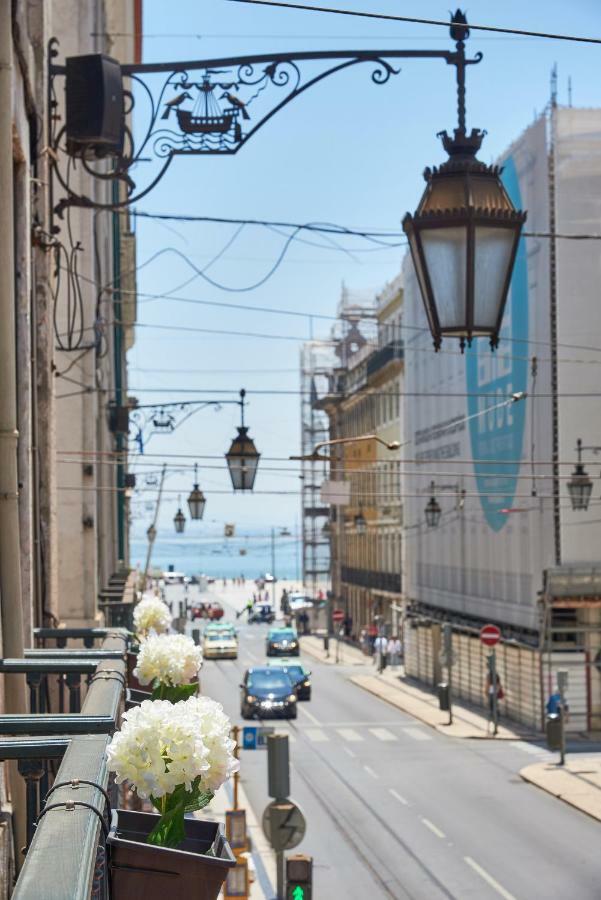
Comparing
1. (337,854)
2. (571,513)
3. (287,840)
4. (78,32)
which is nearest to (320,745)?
(571,513)

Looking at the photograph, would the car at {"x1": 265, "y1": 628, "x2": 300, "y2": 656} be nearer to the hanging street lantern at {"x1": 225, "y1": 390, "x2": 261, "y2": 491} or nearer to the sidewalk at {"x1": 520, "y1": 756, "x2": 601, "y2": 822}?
the sidewalk at {"x1": 520, "y1": 756, "x2": 601, "y2": 822}

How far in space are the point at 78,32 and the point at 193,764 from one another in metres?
17.4

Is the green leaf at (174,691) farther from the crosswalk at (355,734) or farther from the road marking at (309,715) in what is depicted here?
the road marking at (309,715)

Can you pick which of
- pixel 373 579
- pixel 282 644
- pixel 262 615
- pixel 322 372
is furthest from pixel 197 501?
pixel 262 615

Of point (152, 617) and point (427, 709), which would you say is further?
point (427, 709)

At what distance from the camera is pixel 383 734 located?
39.6 metres

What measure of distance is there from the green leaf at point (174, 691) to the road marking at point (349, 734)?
106 feet

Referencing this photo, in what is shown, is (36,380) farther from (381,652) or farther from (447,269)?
(381,652)

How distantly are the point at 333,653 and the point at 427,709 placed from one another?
88.7 feet

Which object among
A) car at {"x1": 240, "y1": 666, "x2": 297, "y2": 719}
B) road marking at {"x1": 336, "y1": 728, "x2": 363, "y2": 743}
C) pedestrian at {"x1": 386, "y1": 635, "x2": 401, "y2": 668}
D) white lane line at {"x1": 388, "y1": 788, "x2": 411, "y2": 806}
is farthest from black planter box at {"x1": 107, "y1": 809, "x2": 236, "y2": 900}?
pedestrian at {"x1": 386, "y1": 635, "x2": 401, "y2": 668}

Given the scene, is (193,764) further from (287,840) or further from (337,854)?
(337,854)

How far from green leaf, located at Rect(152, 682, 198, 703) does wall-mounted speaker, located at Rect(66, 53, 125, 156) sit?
571 cm

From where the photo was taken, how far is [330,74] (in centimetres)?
958

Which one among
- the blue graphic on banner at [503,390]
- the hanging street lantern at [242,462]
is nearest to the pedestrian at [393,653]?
the blue graphic on banner at [503,390]
